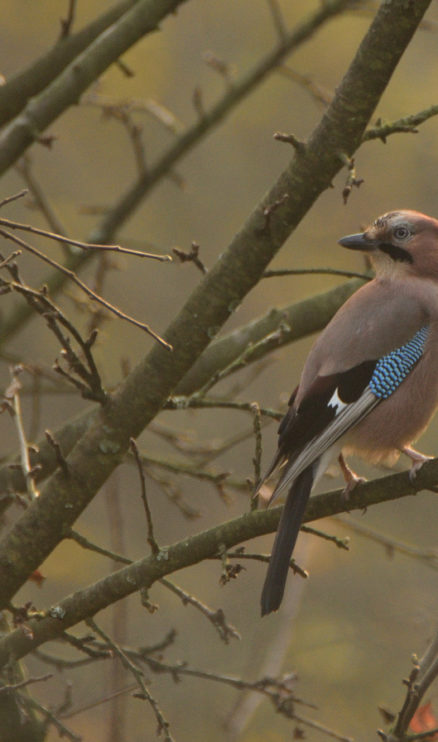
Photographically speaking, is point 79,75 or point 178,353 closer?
point 178,353

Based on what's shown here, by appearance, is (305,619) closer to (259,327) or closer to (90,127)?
(259,327)

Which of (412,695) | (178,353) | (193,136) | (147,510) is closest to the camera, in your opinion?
(412,695)

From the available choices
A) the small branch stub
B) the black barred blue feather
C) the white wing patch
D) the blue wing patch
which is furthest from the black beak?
the small branch stub

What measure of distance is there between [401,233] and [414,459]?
1.36 meters

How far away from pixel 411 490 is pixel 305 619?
386 centimetres

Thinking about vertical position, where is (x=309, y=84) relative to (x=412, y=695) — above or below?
above

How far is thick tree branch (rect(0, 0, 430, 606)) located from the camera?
13.3ft

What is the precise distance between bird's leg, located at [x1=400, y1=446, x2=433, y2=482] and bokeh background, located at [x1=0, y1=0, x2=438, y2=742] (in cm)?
206

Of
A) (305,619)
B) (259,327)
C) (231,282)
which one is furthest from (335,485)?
(231,282)

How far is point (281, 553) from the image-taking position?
13.0ft

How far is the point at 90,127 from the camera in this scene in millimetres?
10711

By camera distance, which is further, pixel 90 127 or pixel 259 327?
pixel 90 127

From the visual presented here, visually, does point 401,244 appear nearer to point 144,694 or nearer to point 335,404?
point 335,404

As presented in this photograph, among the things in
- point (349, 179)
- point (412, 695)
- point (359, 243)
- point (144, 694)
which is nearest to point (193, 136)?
point (359, 243)
